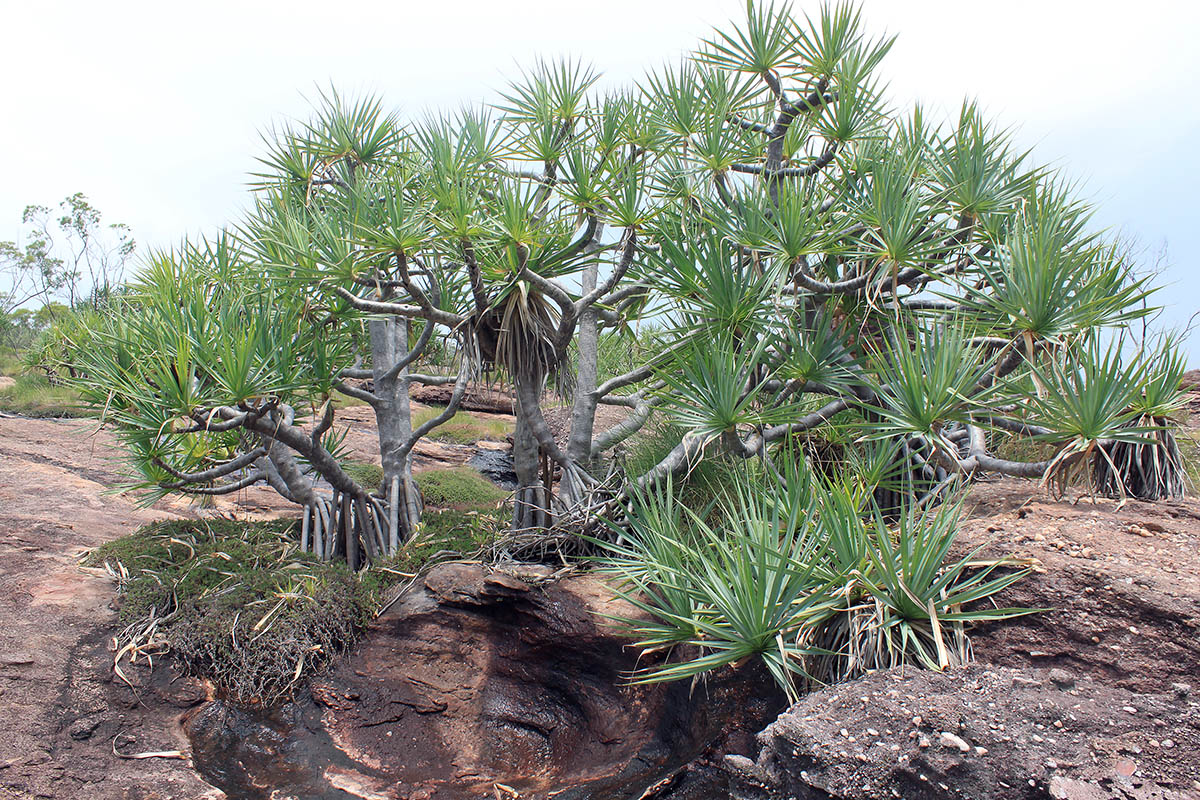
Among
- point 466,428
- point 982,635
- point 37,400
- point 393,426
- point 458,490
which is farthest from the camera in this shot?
point 466,428

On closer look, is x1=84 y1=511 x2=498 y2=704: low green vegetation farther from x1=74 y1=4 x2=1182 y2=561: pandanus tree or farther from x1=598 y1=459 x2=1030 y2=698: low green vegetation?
x1=598 y1=459 x2=1030 y2=698: low green vegetation

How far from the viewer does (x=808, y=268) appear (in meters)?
4.57

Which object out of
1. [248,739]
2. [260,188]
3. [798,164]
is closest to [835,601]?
[798,164]

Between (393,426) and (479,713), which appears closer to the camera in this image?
(479,713)

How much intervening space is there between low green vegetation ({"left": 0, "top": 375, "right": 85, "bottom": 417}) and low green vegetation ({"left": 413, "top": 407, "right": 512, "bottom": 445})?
539cm

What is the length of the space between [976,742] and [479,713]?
124 inches

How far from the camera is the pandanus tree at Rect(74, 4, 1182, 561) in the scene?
4.05 m

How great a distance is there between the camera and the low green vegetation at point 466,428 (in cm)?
1313

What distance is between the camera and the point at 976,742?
9.11ft

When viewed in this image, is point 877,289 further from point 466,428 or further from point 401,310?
point 466,428

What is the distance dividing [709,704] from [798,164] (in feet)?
12.0

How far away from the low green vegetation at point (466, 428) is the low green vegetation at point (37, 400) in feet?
17.7

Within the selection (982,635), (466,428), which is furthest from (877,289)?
(466,428)

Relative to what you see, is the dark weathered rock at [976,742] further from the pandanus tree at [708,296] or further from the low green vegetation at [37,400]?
the low green vegetation at [37,400]
